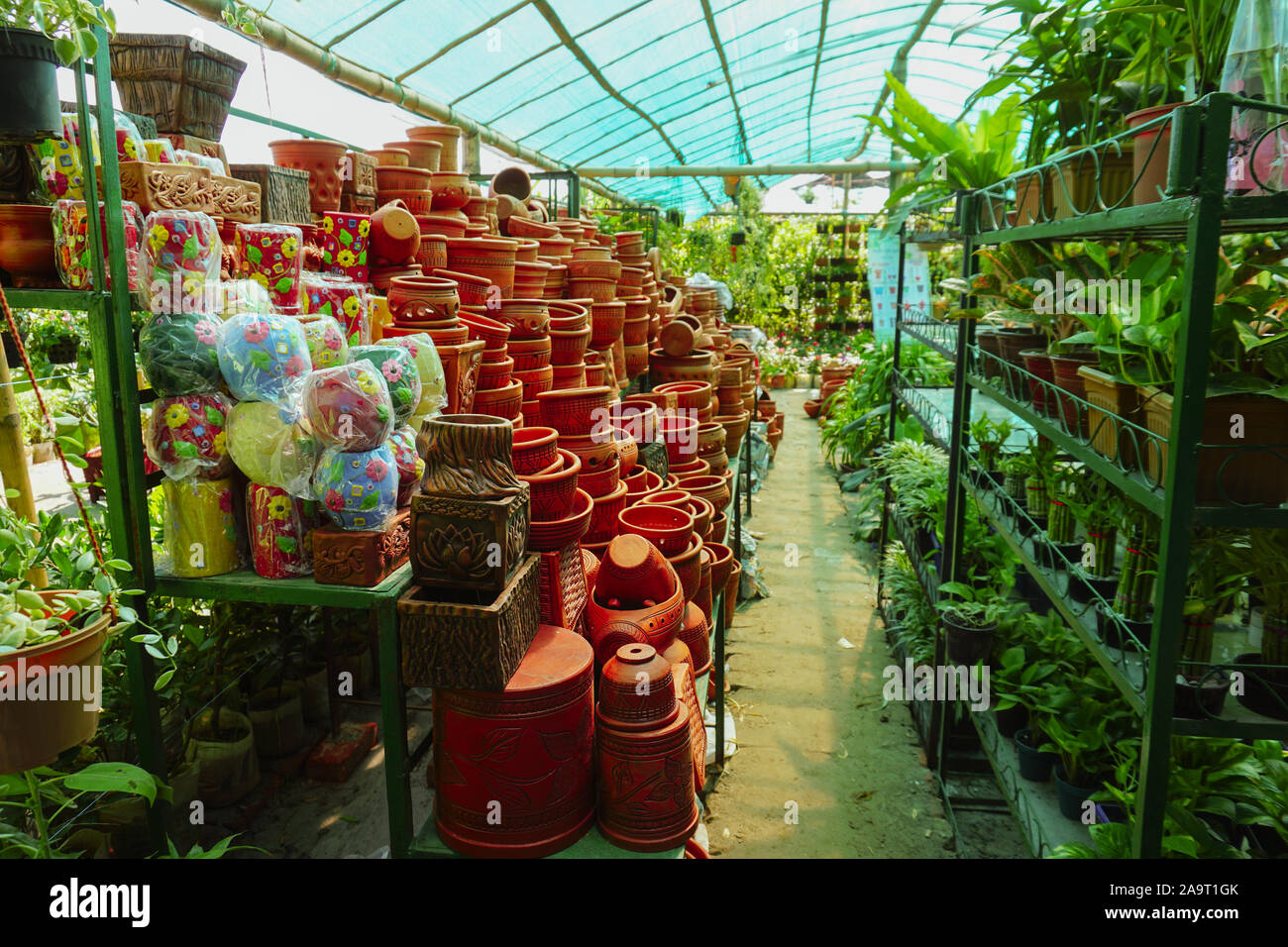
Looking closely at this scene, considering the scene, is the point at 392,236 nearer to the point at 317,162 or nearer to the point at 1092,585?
the point at 317,162

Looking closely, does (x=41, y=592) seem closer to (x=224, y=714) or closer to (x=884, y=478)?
(x=224, y=714)

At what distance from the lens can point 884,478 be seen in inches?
190

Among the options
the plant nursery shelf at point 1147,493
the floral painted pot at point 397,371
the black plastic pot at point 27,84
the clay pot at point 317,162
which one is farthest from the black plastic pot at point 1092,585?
the clay pot at point 317,162

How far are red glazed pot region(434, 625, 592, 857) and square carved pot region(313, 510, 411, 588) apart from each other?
296 millimetres

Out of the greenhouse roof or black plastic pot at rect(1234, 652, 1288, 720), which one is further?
the greenhouse roof

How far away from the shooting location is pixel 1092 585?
1851 mm

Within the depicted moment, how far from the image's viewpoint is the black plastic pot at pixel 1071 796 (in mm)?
2023

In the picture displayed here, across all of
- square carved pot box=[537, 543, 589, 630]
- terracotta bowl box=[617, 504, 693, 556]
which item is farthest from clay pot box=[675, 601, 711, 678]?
square carved pot box=[537, 543, 589, 630]

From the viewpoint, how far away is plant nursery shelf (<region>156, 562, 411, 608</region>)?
5.69 feet

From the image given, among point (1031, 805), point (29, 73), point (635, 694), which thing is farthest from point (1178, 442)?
point (29, 73)

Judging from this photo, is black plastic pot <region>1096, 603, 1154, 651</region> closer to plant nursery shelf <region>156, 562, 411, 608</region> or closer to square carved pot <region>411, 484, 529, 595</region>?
square carved pot <region>411, 484, 529, 595</region>

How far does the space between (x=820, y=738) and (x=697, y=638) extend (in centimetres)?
110
